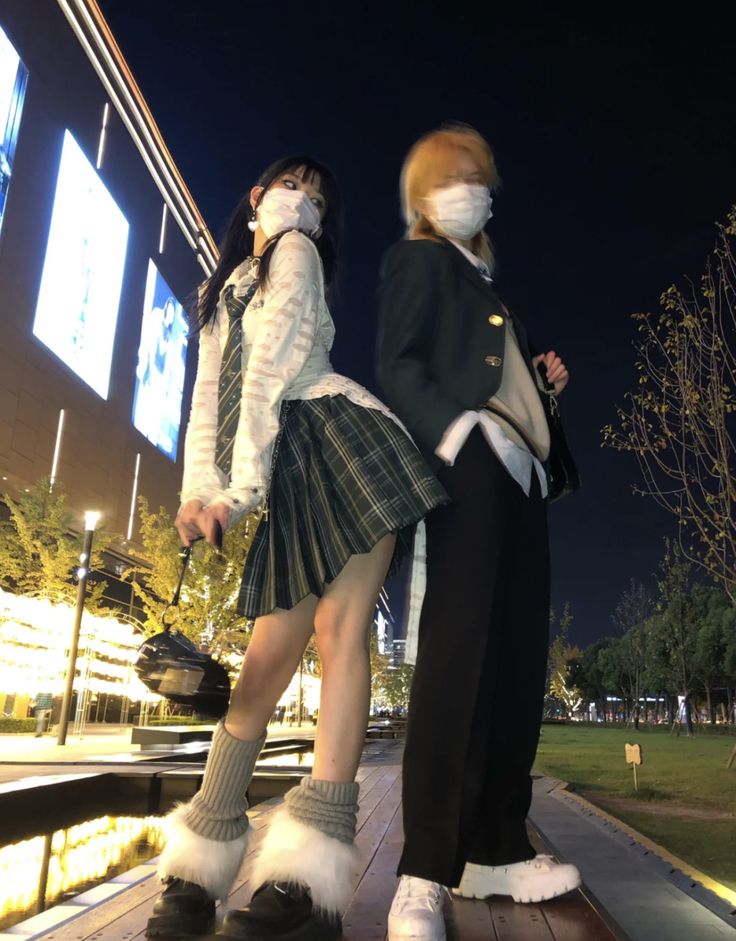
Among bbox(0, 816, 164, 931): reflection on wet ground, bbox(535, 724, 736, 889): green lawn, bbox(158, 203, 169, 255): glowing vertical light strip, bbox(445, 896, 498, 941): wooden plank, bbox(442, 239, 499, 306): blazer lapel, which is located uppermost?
bbox(158, 203, 169, 255): glowing vertical light strip

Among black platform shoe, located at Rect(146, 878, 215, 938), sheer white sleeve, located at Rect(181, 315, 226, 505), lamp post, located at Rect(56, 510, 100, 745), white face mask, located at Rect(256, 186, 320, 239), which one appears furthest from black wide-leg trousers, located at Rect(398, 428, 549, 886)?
lamp post, located at Rect(56, 510, 100, 745)

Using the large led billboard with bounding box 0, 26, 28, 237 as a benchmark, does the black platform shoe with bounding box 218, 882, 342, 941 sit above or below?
below

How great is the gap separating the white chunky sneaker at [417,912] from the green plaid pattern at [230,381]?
41.9 inches

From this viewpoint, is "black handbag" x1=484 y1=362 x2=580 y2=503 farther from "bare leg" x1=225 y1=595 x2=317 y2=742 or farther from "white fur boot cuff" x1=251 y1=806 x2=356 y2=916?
"white fur boot cuff" x1=251 y1=806 x2=356 y2=916

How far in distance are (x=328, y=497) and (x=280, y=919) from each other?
2.96 ft

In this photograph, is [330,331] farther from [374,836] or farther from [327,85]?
[327,85]

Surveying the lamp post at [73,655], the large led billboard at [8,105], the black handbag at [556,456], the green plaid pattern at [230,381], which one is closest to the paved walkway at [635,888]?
the black handbag at [556,456]

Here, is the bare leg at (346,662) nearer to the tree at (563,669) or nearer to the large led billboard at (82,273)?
the large led billboard at (82,273)

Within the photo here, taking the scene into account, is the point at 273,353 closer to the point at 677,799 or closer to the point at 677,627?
the point at 677,799

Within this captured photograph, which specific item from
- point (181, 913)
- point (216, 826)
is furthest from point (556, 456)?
point (181, 913)

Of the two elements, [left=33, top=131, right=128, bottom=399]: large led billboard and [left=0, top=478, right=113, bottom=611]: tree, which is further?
[left=33, top=131, right=128, bottom=399]: large led billboard

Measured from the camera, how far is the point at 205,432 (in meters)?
1.96

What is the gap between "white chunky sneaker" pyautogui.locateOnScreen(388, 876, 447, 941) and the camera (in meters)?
1.44

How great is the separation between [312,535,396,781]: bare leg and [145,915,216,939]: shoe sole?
0.38 meters
